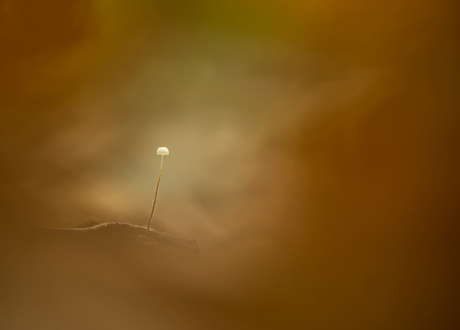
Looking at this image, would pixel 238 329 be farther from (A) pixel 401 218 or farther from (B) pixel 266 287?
(A) pixel 401 218

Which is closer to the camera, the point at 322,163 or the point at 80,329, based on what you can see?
the point at 80,329

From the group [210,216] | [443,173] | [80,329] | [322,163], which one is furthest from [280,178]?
[80,329]

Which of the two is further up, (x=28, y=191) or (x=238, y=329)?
(x=28, y=191)

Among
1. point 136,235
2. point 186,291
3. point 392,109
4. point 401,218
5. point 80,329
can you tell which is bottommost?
point 80,329

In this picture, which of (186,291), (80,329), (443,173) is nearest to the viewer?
(80,329)

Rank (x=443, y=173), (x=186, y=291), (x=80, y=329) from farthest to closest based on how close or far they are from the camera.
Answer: (x=443, y=173), (x=186, y=291), (x=80, y=329)

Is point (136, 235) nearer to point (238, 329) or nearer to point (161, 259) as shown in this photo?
point (161, 259)

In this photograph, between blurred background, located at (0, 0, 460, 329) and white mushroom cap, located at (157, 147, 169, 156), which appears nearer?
blurred background, located at (0, 0, 460, 329)

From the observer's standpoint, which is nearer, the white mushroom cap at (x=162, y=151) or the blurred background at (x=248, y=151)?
the blurred background at (x=248, y=151)
